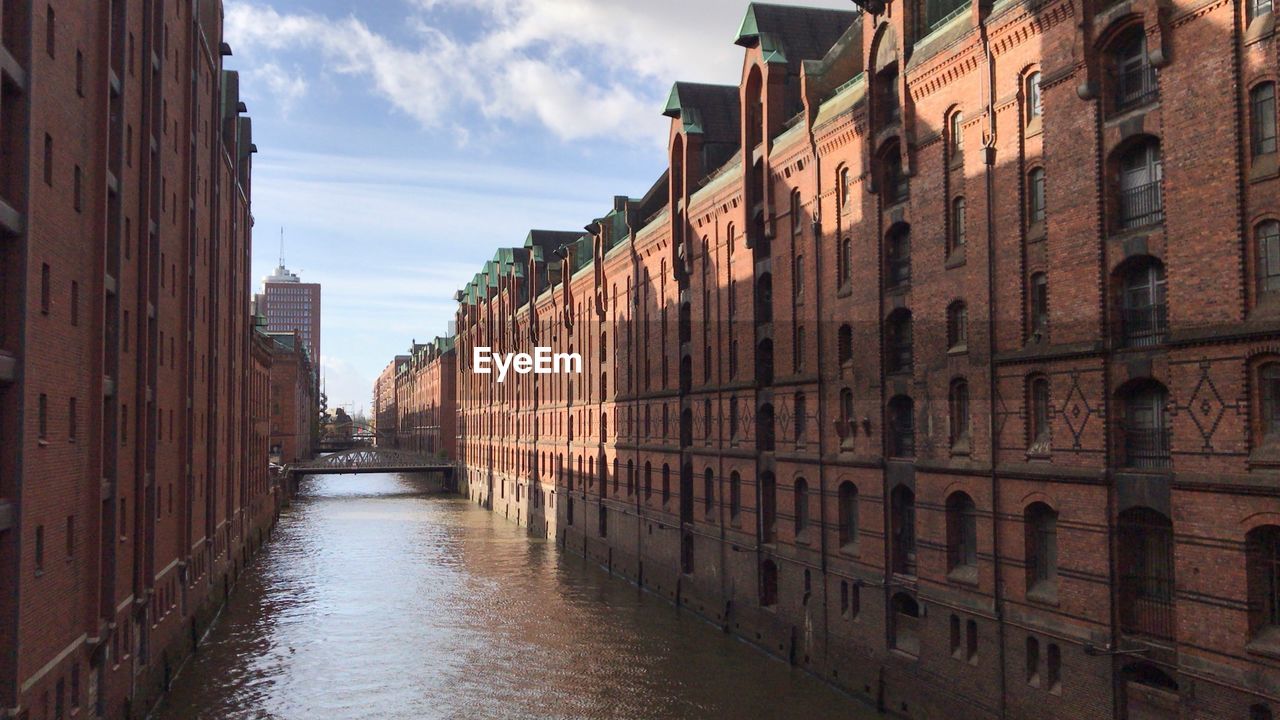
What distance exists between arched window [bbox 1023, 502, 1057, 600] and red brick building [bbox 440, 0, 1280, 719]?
0.06m

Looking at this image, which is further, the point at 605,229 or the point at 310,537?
the point at 310,537

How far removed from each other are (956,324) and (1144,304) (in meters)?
5.37

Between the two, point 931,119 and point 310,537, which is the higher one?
point 931,119

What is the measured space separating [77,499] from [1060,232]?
62.4 ft

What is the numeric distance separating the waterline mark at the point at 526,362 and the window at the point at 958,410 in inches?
1445

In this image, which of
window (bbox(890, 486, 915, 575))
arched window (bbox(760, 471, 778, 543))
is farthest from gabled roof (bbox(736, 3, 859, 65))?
window (bbox(890, 486, 915, 575))

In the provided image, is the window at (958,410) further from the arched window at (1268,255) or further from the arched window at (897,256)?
the arched window at (1268,255)

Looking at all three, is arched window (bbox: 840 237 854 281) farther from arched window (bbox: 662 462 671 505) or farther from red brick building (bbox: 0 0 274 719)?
red brick building (bbox: 0 0 274 719)

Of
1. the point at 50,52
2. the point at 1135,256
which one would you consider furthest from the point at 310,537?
the point at 1135,256

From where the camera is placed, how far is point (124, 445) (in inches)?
962

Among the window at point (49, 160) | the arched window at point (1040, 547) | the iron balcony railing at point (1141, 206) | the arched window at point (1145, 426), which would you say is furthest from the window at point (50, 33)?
the arched window at point (1040, 547)

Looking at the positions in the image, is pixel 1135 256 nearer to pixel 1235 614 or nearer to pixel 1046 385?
pixel 1046 385

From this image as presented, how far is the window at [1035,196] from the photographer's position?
68.6 ft

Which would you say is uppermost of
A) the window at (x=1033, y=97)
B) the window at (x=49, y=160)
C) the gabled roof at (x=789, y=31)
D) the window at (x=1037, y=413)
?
the gabled roof at (x=789, y=31)
